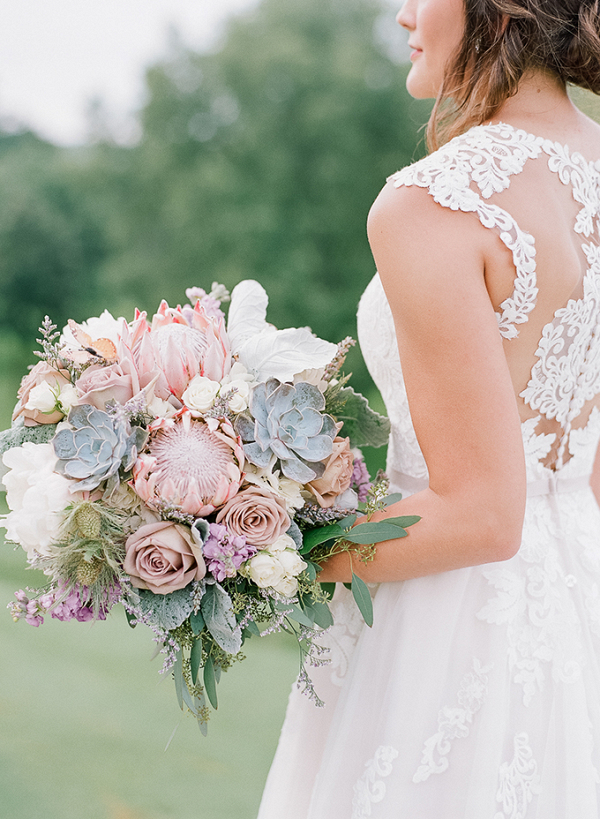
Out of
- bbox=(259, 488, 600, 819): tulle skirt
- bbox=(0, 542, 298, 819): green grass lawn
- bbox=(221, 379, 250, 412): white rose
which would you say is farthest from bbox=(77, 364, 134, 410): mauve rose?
bbox=(0, 542, 298, 819): green grass lawn

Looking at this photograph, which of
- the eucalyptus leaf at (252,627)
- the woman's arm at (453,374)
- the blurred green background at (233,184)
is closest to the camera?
the woman's arm at (453,374)

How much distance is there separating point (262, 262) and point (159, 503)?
7444 millimetres

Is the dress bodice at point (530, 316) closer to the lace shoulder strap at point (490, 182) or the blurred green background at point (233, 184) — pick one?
the lace shoulder strap at point (490, 182)

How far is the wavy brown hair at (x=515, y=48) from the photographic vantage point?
104cm

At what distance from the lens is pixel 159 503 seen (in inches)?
36.5

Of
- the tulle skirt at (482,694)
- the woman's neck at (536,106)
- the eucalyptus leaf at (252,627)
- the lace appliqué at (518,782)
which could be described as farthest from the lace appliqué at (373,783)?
the woman's neck at (536,106)

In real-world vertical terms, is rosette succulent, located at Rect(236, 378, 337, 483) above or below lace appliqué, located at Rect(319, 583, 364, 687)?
above

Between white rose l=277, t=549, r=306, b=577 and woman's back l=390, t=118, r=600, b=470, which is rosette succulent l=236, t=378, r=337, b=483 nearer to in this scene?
white rose l=277, t=549, r=306, b=577

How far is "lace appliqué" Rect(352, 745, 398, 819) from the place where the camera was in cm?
101

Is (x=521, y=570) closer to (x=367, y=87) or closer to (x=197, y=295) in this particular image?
(x=197, y=295)

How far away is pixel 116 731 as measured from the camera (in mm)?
3189

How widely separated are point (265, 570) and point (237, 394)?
24 centimetres

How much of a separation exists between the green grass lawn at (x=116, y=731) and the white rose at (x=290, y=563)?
2.26m

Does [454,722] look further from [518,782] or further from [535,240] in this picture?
[535,240]
